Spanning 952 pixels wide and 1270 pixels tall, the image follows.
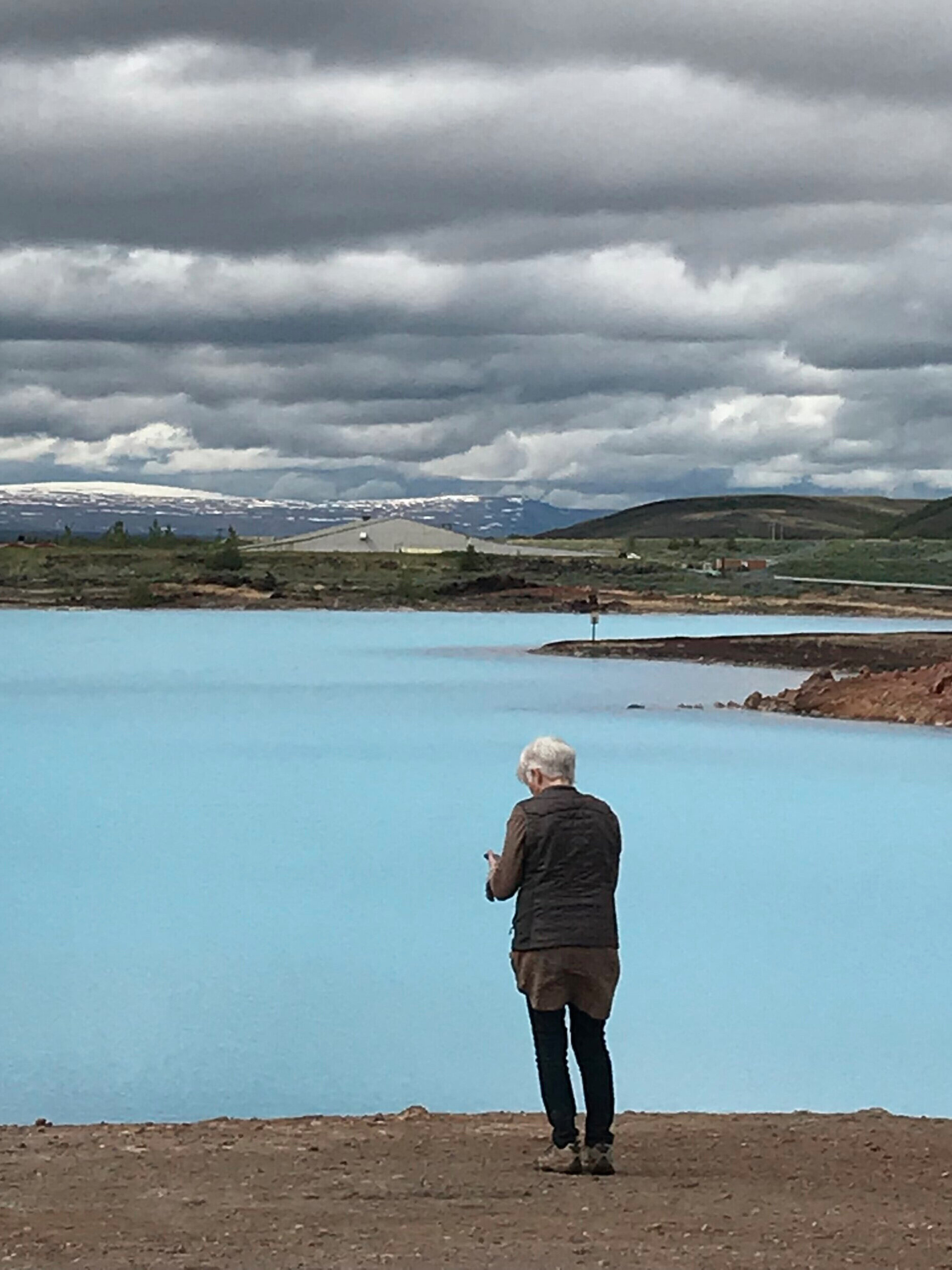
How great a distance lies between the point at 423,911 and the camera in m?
11.5

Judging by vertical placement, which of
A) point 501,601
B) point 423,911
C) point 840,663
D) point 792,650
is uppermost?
point 501,601

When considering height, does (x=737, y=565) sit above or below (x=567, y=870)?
above

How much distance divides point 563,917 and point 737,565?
66172mm

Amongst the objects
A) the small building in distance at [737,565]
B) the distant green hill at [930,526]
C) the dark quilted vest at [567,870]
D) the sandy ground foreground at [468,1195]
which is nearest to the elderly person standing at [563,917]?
the dark quilted vest at [567,870]

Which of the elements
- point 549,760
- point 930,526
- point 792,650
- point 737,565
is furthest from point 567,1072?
point 930,526

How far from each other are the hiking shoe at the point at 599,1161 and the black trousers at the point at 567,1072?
0.02 m

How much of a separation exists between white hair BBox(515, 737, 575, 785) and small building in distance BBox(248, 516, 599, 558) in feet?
280

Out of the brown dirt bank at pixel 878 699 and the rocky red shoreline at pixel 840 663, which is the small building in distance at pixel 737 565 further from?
the brown dirt bank at pixel 878 699

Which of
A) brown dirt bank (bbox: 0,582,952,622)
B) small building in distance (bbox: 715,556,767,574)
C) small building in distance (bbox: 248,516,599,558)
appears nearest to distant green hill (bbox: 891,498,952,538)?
small building in distance (bbox: 248,516,599,558)

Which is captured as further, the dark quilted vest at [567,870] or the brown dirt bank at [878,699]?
the brown dirt bank at [878,699]

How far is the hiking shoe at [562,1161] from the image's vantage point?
17.5 ft

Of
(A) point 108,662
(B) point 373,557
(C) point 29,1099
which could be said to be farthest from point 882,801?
(B) point 373,557

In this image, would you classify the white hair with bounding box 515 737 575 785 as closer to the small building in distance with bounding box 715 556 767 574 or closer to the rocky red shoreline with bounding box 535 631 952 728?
the rocky red shoreline with bounding box 535 631 952 728

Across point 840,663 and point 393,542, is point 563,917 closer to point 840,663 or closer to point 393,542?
point 840,663
